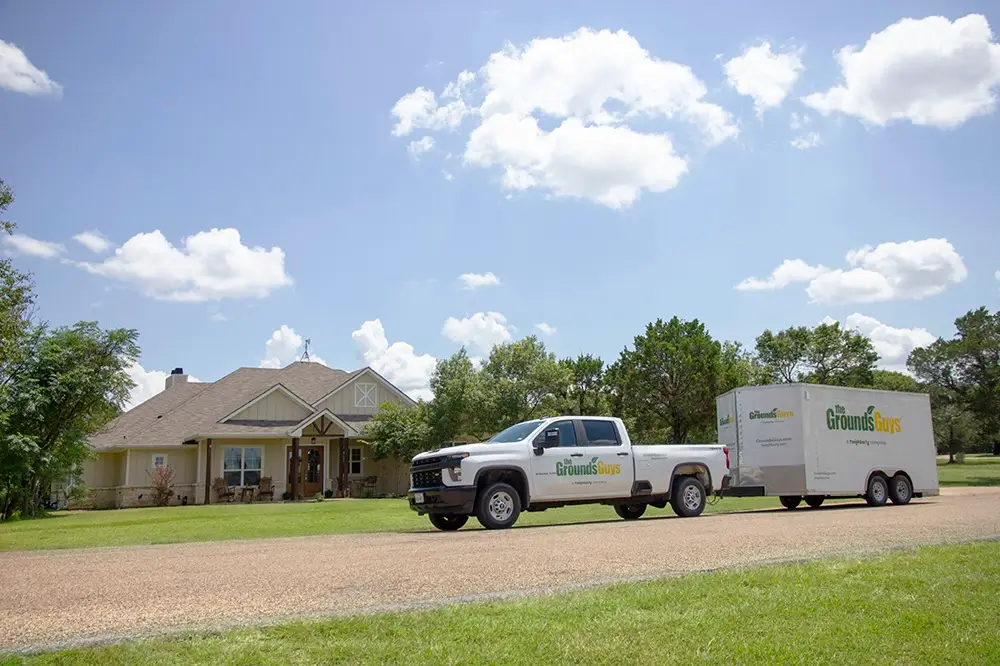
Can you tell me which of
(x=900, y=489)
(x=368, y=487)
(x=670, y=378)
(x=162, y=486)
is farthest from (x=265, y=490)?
(x=900, y=489)

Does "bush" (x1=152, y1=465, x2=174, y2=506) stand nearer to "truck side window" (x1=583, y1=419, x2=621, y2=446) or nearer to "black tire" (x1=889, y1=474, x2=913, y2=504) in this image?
"truck side window" (x1=583, y1=419, x2=621, y2=446)

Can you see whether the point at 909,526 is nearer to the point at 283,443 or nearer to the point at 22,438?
the point at 22,438

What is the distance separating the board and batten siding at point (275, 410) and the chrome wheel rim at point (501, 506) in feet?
79.9

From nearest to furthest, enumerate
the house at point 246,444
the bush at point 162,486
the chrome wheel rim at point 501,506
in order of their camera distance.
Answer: the chrome wheel rim at point 501,506
the bush at point 162,486
the house at point 246,444

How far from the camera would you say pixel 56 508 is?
34594 mm

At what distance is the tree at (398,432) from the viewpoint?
3606 centimetres

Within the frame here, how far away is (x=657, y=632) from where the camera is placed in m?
5.70

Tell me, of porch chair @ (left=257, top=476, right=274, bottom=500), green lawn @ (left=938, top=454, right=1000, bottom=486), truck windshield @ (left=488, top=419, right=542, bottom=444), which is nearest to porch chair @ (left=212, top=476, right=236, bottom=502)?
porch chair @ (left=257, top=476, right=274, bottom=500)

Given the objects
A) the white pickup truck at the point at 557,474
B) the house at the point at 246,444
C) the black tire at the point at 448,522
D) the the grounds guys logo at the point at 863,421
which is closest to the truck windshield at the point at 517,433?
the white pickup truck at the point at 557,474

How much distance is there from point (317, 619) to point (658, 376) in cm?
3760

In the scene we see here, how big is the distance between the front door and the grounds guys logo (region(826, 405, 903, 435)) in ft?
78.9

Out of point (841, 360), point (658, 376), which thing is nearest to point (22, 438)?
point (658, 376)

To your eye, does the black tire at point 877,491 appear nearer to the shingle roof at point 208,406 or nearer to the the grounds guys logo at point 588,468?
the the grounds guys logo at point 588,468

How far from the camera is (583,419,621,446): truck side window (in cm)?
1590
